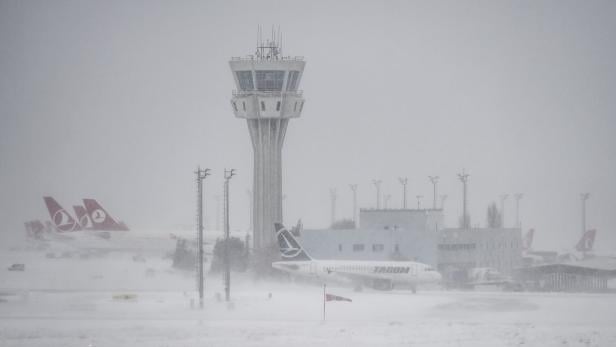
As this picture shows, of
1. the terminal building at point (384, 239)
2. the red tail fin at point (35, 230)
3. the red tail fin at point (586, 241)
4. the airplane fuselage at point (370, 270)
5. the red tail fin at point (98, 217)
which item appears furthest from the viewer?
the red tail fin at point (586, 241)

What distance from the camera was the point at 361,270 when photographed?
393ft

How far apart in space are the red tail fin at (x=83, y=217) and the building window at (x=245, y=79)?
85.9 feet

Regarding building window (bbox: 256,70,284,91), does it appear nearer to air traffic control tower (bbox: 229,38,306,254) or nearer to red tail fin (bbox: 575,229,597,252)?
air traffic control tower (bbox: 229,38,306,254)

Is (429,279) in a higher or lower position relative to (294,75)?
lower

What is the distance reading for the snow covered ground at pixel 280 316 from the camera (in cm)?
8131

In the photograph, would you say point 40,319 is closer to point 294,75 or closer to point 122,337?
point 122,337

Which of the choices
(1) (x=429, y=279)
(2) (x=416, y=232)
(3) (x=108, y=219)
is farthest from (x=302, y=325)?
(3) (x=108, y=219)

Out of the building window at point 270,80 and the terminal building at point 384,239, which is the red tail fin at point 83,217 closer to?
the building window at point 270,80

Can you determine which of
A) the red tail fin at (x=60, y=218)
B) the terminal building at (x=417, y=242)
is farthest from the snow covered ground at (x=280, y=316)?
the red tail fin at (x=60, y=218)

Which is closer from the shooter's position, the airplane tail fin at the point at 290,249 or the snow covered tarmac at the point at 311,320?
the snow covered tarmac at the point at 311,320

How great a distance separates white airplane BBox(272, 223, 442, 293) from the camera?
11850cm

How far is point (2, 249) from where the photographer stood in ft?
554

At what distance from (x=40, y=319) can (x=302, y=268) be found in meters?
35.9

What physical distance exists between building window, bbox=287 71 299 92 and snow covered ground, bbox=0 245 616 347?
4352cm
